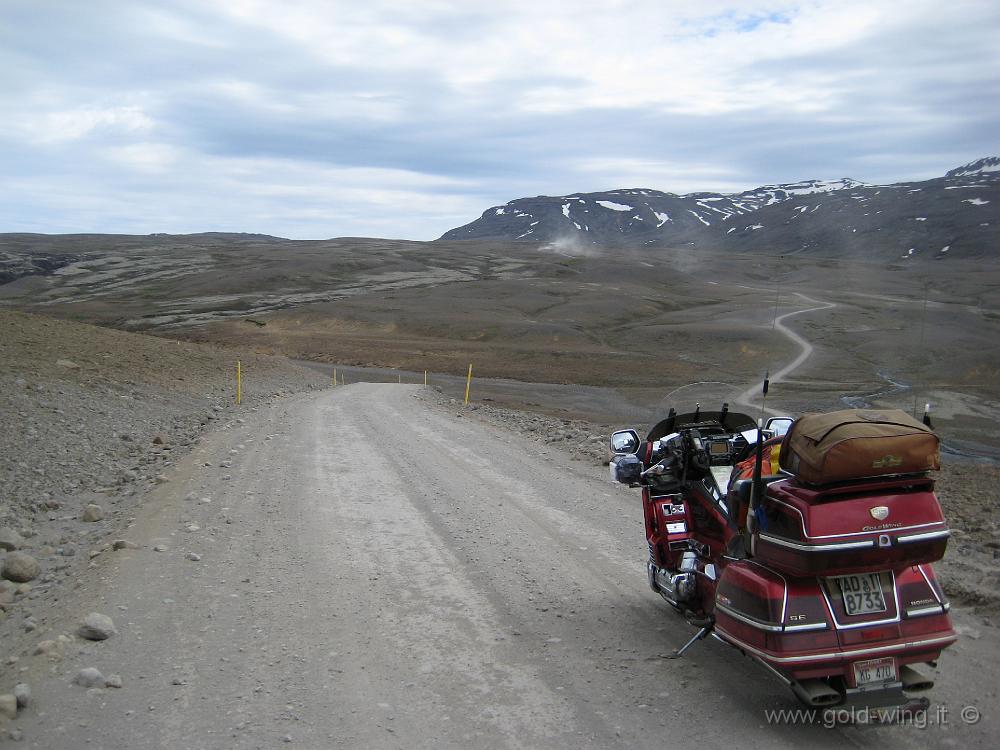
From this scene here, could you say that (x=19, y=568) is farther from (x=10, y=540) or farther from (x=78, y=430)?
(x=78, y=430)

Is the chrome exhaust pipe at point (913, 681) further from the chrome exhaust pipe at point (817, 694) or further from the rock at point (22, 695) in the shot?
the rock at point (22, 695)

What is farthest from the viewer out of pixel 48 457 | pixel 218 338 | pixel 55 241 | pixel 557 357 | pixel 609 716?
pixel 55 241

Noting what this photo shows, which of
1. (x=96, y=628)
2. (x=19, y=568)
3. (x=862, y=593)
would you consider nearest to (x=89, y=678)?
(x=96, y=628)

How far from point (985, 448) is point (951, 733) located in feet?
71.3

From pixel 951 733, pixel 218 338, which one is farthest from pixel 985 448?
pixel 218 338

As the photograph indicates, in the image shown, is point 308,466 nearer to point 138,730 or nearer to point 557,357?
point 138,730

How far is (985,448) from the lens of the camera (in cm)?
2272

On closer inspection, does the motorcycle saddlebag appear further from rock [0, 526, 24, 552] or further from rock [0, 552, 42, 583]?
rock [0, 526, 24, 552]

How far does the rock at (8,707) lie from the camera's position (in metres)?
4.22

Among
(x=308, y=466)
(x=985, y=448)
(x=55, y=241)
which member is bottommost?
(x=985, y=448)

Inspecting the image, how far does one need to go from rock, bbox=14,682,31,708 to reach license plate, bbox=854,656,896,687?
4.40 meters

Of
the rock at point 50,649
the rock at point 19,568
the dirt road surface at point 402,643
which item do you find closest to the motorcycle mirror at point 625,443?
the dirt road surface at point 402,643

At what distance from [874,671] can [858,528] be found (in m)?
0.76

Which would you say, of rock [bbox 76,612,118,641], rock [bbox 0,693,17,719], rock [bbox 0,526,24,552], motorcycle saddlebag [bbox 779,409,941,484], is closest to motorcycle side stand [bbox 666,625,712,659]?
motorcycle saddlebag [bbox 779,409,941,484]
